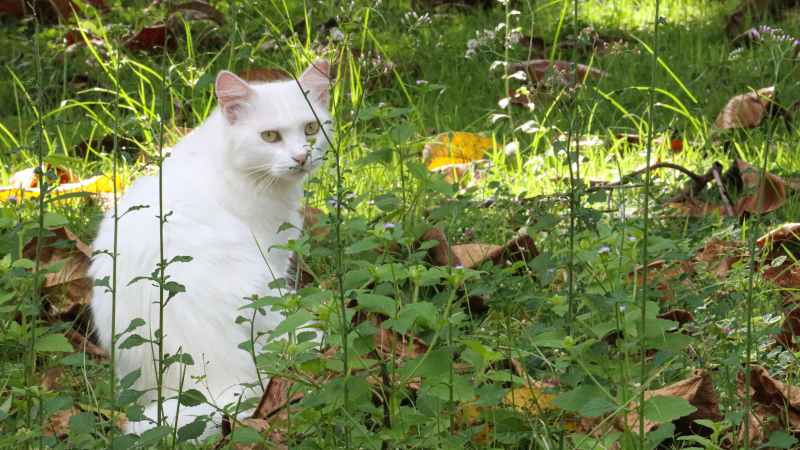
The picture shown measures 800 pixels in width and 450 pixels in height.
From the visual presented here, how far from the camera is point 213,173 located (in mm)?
2865

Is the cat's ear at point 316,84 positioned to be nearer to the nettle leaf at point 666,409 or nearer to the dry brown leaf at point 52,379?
the dry brown leaf at point 52,379

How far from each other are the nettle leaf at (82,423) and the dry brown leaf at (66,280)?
1.20 m

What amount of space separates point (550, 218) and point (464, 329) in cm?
64

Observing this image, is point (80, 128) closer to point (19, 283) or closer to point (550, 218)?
→ point (19, 283)

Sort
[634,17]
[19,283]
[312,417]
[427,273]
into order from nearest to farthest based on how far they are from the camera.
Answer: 1. [312,417]
2. [427,273]
3. [19,283]
4. [634,17]

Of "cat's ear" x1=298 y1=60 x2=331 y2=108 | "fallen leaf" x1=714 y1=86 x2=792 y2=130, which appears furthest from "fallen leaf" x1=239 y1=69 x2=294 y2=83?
Result: "fallen leaf" x1=714 y1=86 x2=792 y2=130

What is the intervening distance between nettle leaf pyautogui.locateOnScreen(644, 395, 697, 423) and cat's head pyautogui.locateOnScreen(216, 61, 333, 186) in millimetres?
1792

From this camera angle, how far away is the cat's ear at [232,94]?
112 inches

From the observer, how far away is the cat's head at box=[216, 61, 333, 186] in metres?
2.90

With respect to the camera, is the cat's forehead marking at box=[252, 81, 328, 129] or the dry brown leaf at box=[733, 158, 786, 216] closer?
the dry brown leaf at box=[733, 158, 786, 216]

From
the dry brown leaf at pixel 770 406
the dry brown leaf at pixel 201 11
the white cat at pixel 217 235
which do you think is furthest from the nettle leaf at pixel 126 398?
the dry brown leaf at pixel 201 11

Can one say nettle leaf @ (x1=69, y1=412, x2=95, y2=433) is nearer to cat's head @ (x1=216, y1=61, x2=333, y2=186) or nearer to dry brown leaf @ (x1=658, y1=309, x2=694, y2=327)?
dry brown leaf @ (x1=658, y1=309, x2=694, y2=327)

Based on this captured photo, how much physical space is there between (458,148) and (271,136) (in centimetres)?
96

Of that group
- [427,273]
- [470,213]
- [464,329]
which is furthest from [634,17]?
[427,273]
